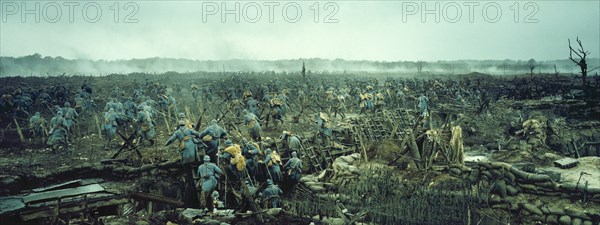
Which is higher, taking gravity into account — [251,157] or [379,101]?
[379,101]

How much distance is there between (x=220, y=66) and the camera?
4040 inches

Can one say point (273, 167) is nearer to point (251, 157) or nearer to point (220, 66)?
point (251, 157)

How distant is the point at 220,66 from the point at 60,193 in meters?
95.7

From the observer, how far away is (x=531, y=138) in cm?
1497

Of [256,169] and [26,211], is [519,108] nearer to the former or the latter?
[256,169]

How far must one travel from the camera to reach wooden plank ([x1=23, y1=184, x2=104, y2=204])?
8.74 meters

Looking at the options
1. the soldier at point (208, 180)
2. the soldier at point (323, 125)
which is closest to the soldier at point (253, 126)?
the soldier at point (323, 125)

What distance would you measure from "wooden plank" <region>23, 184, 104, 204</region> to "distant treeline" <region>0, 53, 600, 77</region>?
53.3 m

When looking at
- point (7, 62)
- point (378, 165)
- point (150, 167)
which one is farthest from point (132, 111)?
point (7, 62)

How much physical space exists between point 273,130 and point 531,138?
10.8 metres

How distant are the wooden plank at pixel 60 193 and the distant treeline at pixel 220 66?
53294 millimetres

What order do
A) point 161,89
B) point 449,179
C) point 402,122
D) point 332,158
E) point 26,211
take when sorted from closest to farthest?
point 26,211 < point 449,179 < point 332,158 < point 402,122 < point 161,89

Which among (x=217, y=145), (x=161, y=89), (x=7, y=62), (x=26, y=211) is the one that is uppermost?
(x=7, y=62)

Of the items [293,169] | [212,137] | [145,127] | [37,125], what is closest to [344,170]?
[293,169]
